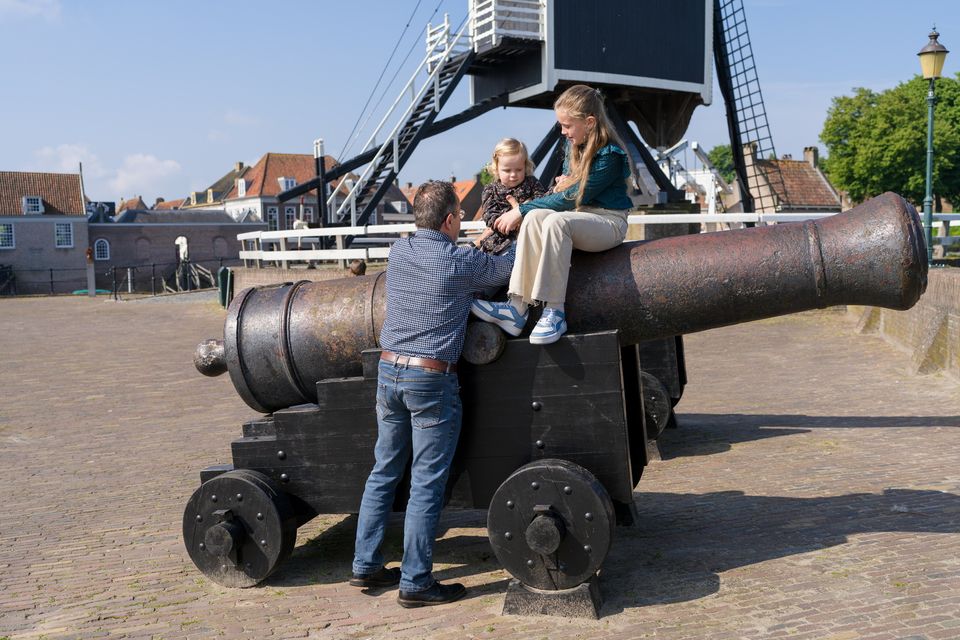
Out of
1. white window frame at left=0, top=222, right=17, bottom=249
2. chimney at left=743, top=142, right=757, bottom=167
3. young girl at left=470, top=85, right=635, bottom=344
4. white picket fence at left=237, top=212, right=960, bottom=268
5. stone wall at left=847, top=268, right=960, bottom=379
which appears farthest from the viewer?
white window frame at left=0, top=222, right=17, bottom=249

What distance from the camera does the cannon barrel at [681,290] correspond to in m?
3.57

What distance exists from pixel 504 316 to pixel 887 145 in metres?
50.5

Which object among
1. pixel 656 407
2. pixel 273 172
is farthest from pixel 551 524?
pixel 273 172

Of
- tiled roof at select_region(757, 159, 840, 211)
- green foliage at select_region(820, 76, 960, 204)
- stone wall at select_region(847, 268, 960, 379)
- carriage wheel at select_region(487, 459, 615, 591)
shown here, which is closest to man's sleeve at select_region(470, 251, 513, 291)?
carriage wheel at select_region(487, 459, 615, 591)

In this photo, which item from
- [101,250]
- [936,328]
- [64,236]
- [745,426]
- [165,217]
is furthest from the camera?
[165,217]

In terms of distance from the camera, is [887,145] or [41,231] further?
[41,231]

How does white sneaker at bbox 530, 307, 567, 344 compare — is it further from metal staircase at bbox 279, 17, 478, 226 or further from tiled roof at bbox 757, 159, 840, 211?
tiled roof at bbox 757, 159, 840, 211

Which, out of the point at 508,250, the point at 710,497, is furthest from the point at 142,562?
the point at 710,497

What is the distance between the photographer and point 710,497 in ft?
17.1

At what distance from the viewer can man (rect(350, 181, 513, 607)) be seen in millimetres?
3701

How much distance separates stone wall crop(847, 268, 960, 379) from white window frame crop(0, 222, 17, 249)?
5183 cm

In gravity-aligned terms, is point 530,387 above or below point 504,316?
below

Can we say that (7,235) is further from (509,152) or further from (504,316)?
(504,316)

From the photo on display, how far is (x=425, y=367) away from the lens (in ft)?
12.1
